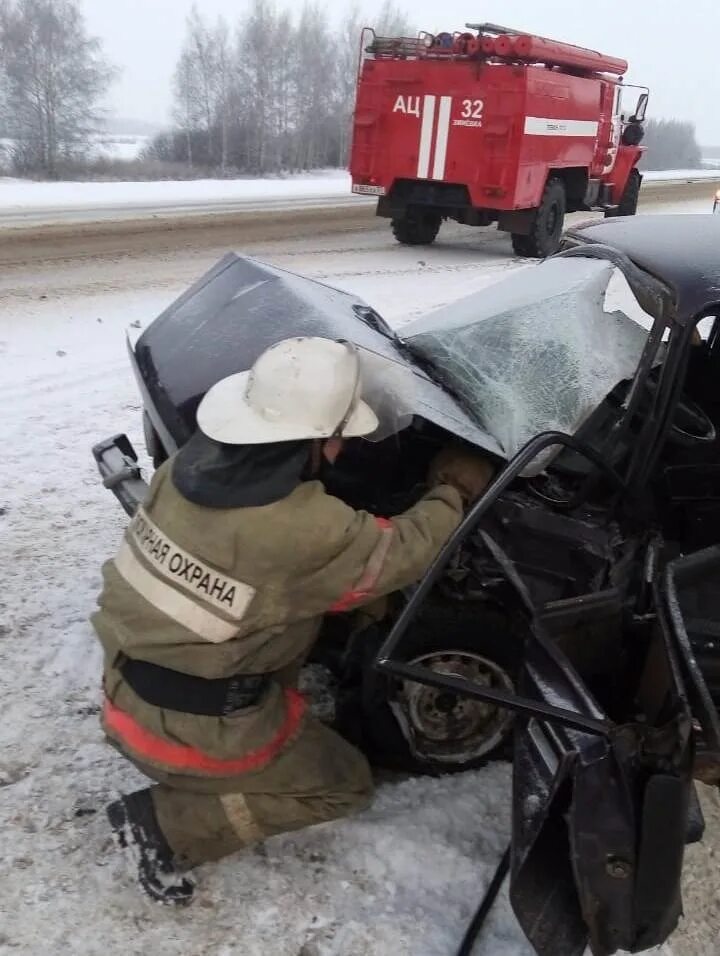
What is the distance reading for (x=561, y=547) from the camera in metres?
2.50

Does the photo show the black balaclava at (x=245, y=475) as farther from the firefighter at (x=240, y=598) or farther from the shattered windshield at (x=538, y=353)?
the shattered windshield at (x=538, y=353)

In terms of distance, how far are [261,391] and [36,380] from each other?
4239mm

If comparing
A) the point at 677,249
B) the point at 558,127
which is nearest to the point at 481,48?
the point at 558,127

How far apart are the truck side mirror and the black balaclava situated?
13170mm

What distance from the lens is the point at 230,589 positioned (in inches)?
80.9

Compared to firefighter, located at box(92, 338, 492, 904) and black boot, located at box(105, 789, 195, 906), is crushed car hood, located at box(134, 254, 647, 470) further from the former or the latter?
black boot, located at box(105, 789, 195, 906)

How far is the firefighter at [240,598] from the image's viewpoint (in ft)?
6.72

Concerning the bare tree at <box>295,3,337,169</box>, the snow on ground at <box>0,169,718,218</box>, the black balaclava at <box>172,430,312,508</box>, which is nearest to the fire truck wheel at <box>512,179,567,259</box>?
the snow on ground at <box>0,169,718,218</box>

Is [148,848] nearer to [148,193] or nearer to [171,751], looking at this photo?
[171,751]

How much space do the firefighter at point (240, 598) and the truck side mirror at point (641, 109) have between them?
12803mm

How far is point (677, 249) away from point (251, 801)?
7.01ft

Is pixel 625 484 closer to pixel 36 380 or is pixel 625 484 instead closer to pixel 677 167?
pixel 36 380

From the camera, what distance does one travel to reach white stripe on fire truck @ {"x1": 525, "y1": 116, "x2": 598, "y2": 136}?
10.1m

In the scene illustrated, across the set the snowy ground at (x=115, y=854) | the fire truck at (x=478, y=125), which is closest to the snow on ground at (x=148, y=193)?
the fire truck at (x=478, y=125)
